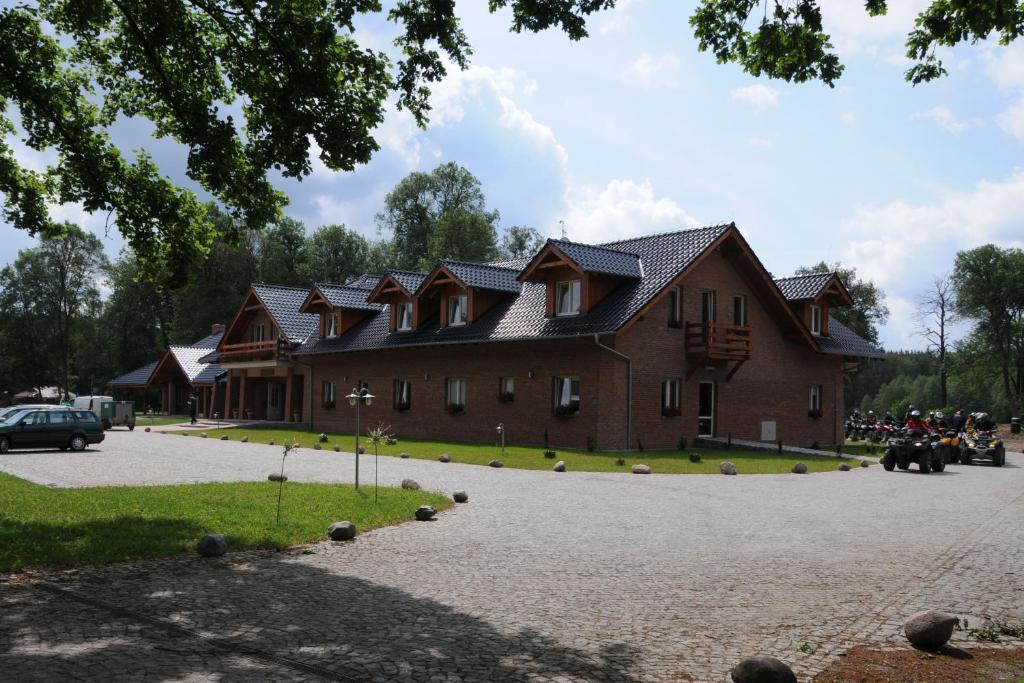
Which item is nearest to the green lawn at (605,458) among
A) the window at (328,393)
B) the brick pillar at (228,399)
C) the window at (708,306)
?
the window at (708,306)

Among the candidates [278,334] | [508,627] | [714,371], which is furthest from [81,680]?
[278,334]

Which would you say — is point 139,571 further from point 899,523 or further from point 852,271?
point 852,271

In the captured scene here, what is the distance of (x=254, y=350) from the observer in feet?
154

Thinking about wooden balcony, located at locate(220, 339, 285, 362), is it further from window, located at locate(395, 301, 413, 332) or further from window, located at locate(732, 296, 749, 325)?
window, located at locate(732, 296, 749, 325)

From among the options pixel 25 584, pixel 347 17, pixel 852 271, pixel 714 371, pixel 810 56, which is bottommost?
pixel 25 584

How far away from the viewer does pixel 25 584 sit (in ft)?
26.3

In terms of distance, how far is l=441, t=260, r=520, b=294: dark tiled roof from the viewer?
33438 millimetres

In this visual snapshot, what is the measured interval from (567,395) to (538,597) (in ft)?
70.7

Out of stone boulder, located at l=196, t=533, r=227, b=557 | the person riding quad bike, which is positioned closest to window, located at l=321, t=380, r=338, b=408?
A: the person riding quad bike

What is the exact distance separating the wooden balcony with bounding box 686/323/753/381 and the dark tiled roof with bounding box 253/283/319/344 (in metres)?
22.2

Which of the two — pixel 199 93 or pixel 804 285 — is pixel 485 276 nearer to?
pixel 804 285

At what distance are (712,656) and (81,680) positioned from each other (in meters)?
4.04

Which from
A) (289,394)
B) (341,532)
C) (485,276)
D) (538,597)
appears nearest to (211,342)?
(289,394)

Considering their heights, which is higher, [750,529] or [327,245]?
[327,245]
